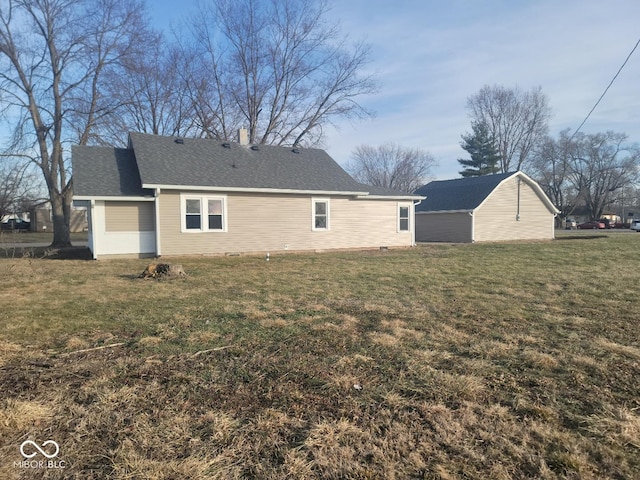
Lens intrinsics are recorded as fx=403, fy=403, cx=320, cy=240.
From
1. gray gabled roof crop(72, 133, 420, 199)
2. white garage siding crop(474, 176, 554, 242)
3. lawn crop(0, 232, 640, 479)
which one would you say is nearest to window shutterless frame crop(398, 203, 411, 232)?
gray gabled roof crop(72, 133, 420, 199)

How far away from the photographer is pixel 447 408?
119 inches

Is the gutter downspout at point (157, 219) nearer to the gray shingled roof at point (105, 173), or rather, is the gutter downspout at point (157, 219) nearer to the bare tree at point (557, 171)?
the gray shingled roof at point (105, 173)

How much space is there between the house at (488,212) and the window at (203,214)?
15.3 m

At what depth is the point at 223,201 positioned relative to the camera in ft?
50.3

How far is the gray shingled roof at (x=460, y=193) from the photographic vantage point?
2465 centimetres

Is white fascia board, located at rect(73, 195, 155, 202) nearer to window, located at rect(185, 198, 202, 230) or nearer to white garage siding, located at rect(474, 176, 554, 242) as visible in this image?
window, located at rect(185, 198, 202, 230)

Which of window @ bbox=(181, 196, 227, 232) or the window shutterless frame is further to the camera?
the window shutterless frame

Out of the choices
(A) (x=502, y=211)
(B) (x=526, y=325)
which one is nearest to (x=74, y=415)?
(B) (x=526, y=325)

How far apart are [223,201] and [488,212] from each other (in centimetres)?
1682

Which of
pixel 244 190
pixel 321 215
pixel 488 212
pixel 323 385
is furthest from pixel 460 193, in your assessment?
pixel 323 385

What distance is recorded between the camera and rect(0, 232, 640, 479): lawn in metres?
2.41

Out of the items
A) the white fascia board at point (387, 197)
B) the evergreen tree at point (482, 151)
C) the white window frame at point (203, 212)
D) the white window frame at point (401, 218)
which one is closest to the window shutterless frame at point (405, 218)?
the white window frame at point (401, 218)

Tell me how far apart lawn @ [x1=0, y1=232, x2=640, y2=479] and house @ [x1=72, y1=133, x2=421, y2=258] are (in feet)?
23.9

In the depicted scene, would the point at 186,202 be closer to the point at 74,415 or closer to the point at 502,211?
the point at 74,415
